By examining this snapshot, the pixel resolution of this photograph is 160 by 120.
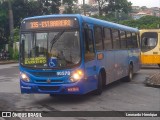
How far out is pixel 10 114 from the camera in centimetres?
952

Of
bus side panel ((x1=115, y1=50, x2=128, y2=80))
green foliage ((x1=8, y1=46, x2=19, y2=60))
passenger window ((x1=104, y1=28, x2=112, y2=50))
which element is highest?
passenger window ((x1=104, y1=28, x2=112, y2=50))

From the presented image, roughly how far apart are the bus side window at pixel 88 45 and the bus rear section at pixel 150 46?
13342 mm

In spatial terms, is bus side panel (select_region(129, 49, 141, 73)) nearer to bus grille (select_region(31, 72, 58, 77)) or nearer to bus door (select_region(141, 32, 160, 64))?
bus door (select_region(141, 32, 160, 64))

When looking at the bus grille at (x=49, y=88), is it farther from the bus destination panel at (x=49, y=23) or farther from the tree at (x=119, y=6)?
the tree at (x=119, y=6)

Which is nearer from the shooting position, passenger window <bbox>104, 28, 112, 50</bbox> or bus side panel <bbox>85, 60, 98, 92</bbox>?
bus side panel <bbox>85, 60, 98, 92</bbox>

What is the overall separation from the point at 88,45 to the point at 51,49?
1231mm

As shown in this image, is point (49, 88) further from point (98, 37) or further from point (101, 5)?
point (101, 5)

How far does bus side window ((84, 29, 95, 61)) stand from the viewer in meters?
11.4

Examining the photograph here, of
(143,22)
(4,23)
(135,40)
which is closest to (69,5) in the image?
(4,23)

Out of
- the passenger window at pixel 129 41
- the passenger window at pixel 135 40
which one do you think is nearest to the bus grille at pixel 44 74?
the passenger window at pixel 129 41

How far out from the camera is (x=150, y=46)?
976 inches

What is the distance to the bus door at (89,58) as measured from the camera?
37.5 feet

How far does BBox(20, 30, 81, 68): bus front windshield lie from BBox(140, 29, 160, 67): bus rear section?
1435 cm

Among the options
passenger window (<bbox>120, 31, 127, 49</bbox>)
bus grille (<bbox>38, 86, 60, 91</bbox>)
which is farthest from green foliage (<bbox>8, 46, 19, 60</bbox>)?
bus grille (<bbox>38, 86, 60, 91</bbox>)
